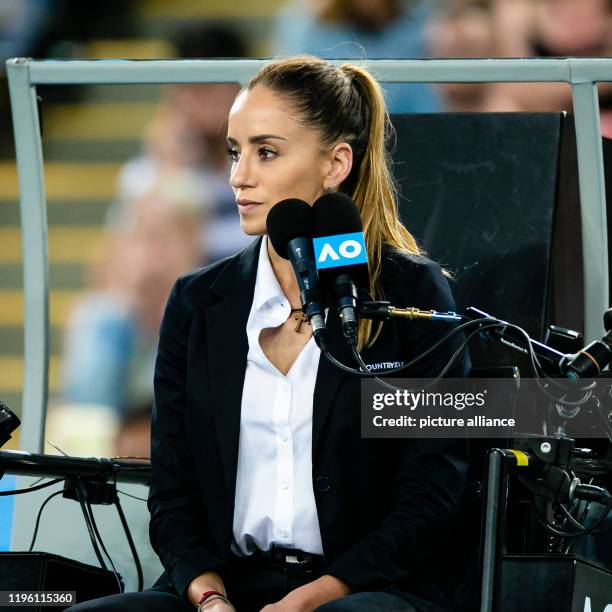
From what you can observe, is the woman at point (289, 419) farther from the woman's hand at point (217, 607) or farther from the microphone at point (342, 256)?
the microphone at point (342, 256)

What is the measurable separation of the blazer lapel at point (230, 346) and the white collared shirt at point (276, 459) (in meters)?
0.02

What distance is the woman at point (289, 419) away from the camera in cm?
230

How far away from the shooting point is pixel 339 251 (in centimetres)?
198

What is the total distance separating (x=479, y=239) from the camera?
9.66 ft

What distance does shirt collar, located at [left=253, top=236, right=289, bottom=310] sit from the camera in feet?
8.13

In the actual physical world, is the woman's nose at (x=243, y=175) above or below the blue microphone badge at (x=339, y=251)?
above

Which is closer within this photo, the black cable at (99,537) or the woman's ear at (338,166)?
the woman's ear at (338,166)

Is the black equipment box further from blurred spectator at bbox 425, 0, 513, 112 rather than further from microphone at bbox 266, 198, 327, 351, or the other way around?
blurred spectator at bbox 425, 0, 513, 112

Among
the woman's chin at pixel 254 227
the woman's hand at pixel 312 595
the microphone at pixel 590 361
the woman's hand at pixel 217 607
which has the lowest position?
the woman's hand at pixel 217 607

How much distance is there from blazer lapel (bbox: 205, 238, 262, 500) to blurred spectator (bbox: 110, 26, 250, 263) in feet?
7.06

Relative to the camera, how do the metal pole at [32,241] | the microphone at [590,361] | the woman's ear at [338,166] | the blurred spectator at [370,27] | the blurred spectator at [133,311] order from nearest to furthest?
1. the microphone at [590,361]
2. the woman's ear at [338,166]
3. the metal pole at [32,241]
4. the blurred spectator at [133,311]
5. the blurred spectator at [370,27]

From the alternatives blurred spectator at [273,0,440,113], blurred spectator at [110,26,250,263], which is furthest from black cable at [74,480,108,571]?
blurred spectator at [273,0,440,113]

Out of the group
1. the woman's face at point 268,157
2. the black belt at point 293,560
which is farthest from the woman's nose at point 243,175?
the black belt at point 293,560

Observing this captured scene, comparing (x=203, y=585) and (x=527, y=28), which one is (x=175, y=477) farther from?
(x=527, y=28)
